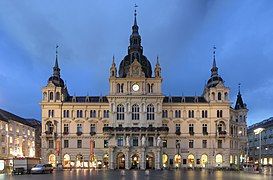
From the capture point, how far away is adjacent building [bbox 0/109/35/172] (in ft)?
413

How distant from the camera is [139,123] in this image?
454ft

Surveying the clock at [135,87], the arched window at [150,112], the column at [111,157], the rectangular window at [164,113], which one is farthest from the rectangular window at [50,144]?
the rectangular window at [164,113]

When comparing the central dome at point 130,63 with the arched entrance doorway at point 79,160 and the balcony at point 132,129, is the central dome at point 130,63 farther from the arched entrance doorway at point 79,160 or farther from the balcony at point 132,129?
the arched entrance doorway at point 79,160

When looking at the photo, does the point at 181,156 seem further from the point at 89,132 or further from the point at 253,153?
the point at 253,153

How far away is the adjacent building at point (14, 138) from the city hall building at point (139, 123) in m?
8.10

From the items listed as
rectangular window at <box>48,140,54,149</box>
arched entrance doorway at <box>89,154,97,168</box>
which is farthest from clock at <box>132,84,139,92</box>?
rectangular window at <box>48,140,54,149</box>

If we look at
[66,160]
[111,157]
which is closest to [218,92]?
[111,157]

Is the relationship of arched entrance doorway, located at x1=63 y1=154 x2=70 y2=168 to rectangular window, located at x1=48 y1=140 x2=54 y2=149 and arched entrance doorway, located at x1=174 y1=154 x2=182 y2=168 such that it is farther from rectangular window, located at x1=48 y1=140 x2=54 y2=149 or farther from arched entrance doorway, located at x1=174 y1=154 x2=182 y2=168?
arched entrance doorway, located at x1=174 y1=154 x2=182 y2=168

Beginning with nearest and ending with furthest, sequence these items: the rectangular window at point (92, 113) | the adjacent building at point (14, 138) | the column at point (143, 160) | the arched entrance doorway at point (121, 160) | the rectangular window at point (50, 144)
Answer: the adjacent building at point (14, 138), the column at point (143, 160), the arched entrance doorway at point (121, 160), the rectangular window at point (50, 144), the rectangular window at point (92, 113)

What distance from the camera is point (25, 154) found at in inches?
5842

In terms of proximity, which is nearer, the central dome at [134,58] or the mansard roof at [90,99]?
the central dome at [134,58]

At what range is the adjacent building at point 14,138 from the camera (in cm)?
12594

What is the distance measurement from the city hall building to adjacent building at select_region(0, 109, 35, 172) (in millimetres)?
8097

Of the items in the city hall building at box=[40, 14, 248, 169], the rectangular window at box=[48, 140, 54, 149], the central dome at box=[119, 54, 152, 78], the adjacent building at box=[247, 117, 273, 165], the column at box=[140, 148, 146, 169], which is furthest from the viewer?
the adjacent building at box=[247, 117, 273, 165]
